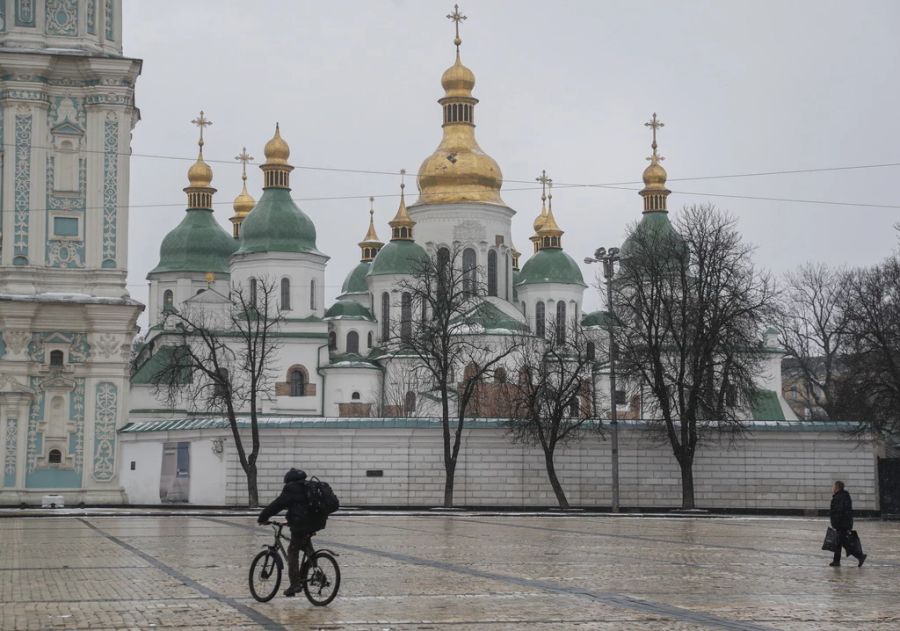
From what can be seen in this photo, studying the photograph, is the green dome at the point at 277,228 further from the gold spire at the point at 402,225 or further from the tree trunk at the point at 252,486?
the tree trunk at the point at 252,486

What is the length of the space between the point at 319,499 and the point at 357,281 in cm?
7964

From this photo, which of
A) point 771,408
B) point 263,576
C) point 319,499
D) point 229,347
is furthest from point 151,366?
point 319,499

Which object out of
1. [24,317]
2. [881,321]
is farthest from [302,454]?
[881,321]

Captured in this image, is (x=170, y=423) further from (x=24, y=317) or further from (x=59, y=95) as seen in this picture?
(x=59, y=95)

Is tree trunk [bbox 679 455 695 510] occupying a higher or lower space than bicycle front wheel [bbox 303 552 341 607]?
higher

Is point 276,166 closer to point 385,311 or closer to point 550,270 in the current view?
point 385,311

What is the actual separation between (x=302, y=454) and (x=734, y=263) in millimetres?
14574

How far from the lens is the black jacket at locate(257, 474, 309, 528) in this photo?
14.1 meters

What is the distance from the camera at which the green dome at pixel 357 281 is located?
93.2m

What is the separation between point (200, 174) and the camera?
8819cm

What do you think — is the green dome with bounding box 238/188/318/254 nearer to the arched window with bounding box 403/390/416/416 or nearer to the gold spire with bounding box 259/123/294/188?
the gold spire with bounding box 259/123/294/188

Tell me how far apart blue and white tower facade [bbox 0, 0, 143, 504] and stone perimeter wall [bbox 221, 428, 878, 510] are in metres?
5.18

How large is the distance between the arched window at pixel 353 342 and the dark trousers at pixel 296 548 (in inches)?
2710

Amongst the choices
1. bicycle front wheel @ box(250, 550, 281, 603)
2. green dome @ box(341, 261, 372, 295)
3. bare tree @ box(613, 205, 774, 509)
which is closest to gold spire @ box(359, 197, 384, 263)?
green dome @ box(341, 261, 372, 295)
